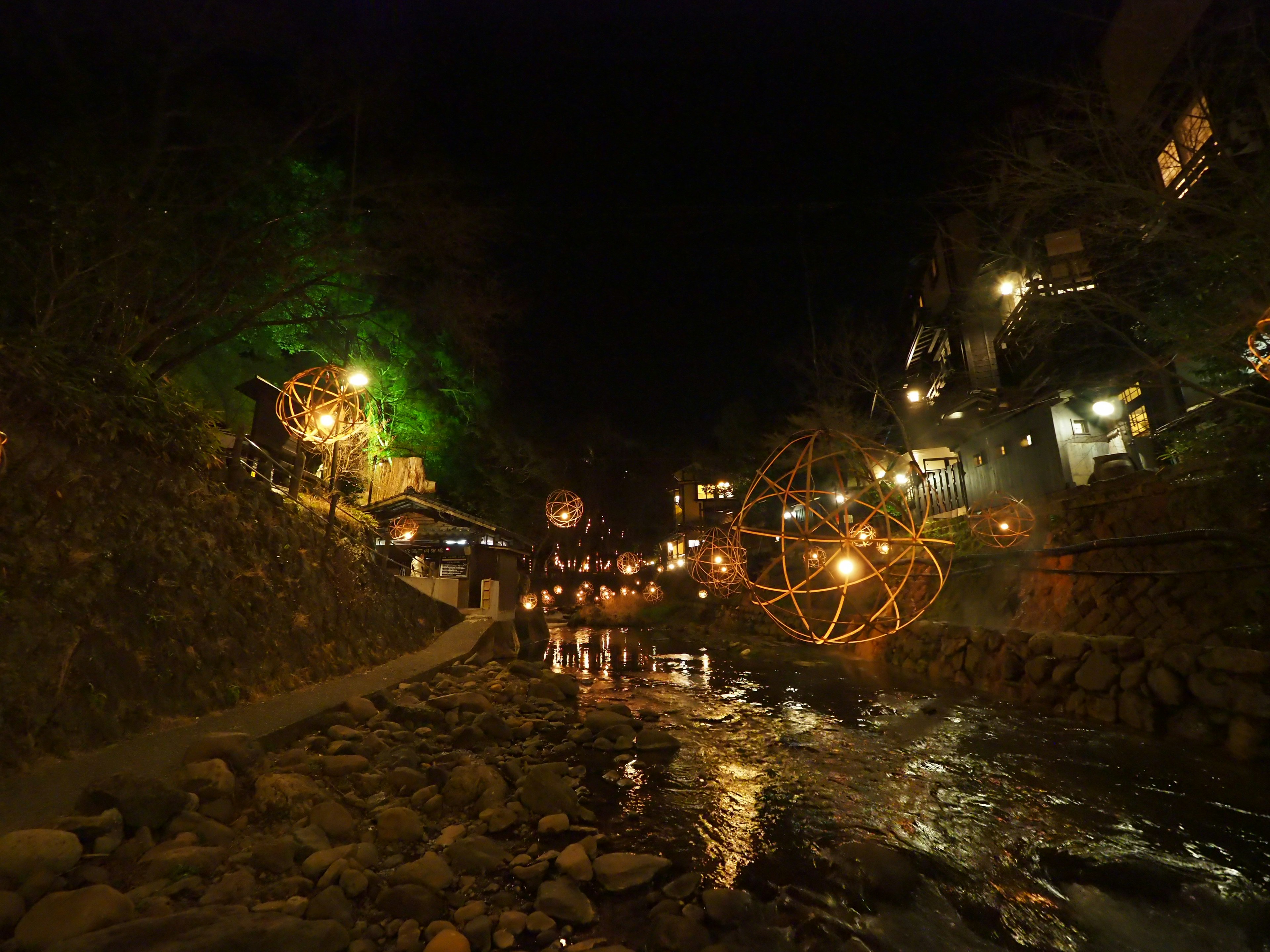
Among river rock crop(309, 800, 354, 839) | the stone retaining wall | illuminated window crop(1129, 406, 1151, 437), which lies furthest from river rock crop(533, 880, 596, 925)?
illuminated window crop(1129, 406, 1151, 437)

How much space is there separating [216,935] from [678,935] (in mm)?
3045

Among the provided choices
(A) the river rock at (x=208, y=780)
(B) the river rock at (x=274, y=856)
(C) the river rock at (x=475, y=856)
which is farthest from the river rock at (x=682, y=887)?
(A) the river rock at (x=208, y=780)

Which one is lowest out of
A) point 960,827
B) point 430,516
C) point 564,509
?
point 960,827

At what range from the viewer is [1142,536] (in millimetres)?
11633

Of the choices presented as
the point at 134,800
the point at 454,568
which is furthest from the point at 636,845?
the point at 454,568

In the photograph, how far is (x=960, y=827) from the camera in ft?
22.4

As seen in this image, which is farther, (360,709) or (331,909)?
(360,709)

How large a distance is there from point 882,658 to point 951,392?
11.7m

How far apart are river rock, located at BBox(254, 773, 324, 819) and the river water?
10.3ft

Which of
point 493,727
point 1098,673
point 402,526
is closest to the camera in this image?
point 493,727

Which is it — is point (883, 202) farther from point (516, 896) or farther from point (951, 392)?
point (516, 896)

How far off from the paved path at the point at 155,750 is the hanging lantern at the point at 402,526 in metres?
9.83

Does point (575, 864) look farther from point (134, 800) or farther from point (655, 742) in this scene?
point (655, 742)

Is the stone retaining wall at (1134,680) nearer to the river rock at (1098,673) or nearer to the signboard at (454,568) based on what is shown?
the river rock at (1098,673)
